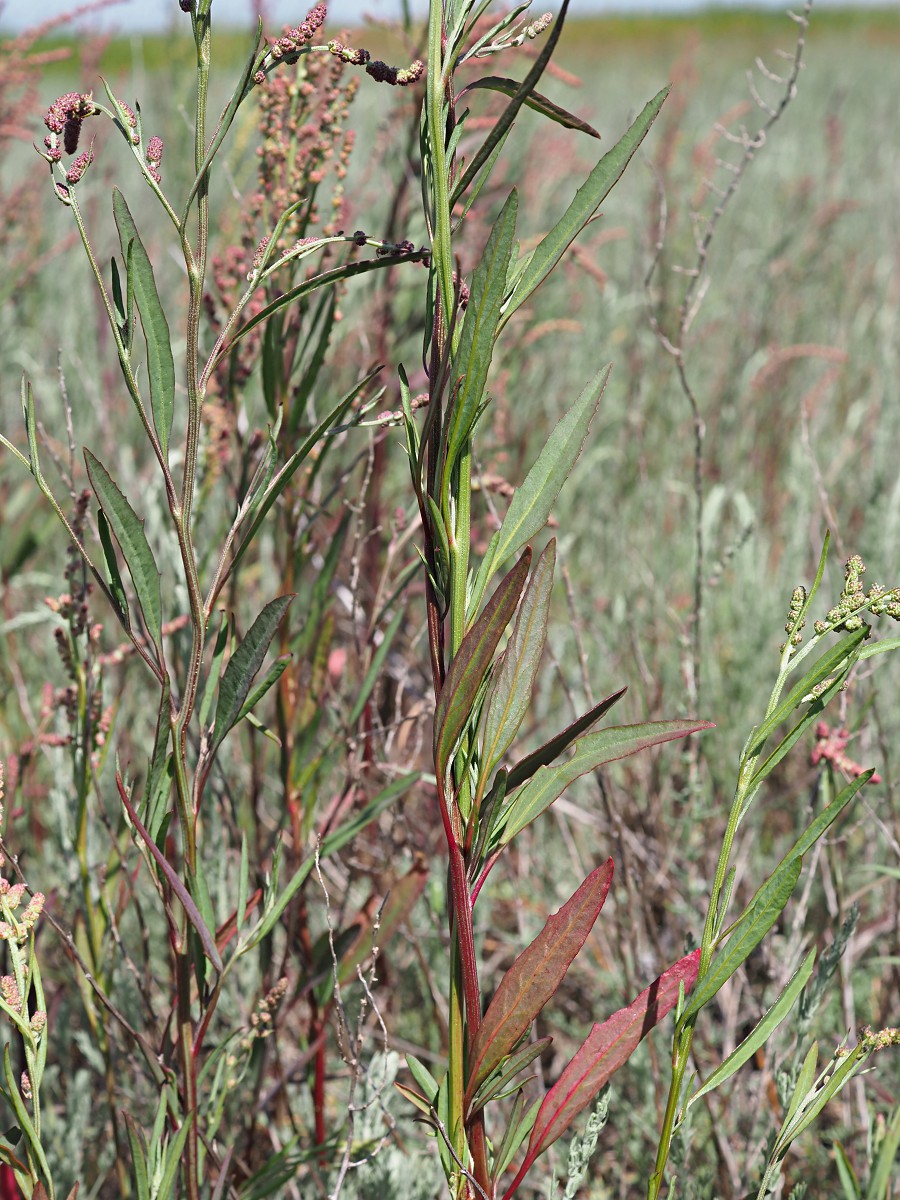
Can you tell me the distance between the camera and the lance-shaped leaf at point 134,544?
0.71 meters

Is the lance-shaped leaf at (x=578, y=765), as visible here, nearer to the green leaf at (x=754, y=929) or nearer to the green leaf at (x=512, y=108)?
the green leaf at (x=754, y=929)

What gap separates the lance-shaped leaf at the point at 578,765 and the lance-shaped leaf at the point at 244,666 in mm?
205

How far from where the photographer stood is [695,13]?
26625 millimetres

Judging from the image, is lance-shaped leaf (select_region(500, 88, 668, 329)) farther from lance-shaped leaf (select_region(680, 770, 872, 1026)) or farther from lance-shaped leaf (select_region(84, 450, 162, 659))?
lance-shaped leaf (select_region(680, 770, 872, 1026))

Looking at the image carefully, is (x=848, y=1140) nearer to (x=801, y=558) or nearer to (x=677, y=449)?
(x=801, y=558)

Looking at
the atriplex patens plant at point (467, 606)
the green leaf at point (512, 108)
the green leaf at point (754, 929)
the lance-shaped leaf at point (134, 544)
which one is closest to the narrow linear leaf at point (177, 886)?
the atriplex patens plant at point (467, 606)

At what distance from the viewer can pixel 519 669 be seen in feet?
2.33

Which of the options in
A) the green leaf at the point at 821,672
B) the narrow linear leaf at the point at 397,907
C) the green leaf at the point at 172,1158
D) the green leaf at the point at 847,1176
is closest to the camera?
the green leaf at the point at 821,672

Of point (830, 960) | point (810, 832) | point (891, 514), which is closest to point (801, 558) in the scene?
point (891, 514)

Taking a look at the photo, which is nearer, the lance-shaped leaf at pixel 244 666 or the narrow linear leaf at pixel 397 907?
the lance-shaped leaf at pixel 244 666

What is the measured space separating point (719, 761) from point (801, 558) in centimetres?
46

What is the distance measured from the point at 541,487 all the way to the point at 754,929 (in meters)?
0.33

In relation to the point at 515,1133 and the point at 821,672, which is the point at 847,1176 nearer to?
the point at 515,1133

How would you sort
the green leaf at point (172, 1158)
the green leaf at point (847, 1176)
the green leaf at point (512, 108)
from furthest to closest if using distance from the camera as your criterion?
1. the green leaf at point (847, 1176)
2. the green leaf at point (172, 1158)
3. the green leaf at point (512, 108)
